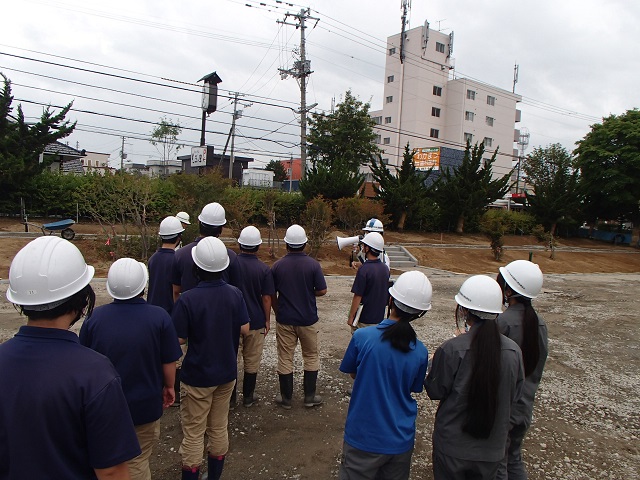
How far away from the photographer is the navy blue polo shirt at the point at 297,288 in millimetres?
4398

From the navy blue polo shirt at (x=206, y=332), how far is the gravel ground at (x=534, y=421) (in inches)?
35.2

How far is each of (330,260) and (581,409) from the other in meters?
11.8

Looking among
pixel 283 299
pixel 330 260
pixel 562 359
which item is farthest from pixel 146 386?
pixel 330 260

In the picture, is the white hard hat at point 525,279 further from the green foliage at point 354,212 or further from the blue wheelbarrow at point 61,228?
the green foliage at point 354,212

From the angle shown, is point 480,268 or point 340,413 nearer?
point 340,413

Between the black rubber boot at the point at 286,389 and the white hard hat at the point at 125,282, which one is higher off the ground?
the white hard hat at the point at 125,282

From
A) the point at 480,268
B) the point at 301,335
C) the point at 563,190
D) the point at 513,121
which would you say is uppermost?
the point at 513,121

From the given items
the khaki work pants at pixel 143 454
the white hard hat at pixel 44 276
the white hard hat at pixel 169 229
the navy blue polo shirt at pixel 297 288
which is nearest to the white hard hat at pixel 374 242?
the navy blue polo shirt at pixel 297 288

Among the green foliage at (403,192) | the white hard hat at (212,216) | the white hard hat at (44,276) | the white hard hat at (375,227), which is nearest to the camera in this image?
the white hard hat at (44,276)

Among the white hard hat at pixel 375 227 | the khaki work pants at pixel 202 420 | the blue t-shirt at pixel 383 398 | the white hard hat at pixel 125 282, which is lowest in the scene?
the khaki work pants at pixel 202 420

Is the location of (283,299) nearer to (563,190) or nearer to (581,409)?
(581,409)

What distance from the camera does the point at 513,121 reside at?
52.2 metres

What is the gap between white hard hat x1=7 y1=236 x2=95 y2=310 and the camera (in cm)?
149

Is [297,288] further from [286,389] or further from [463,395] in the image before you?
[463,395]
